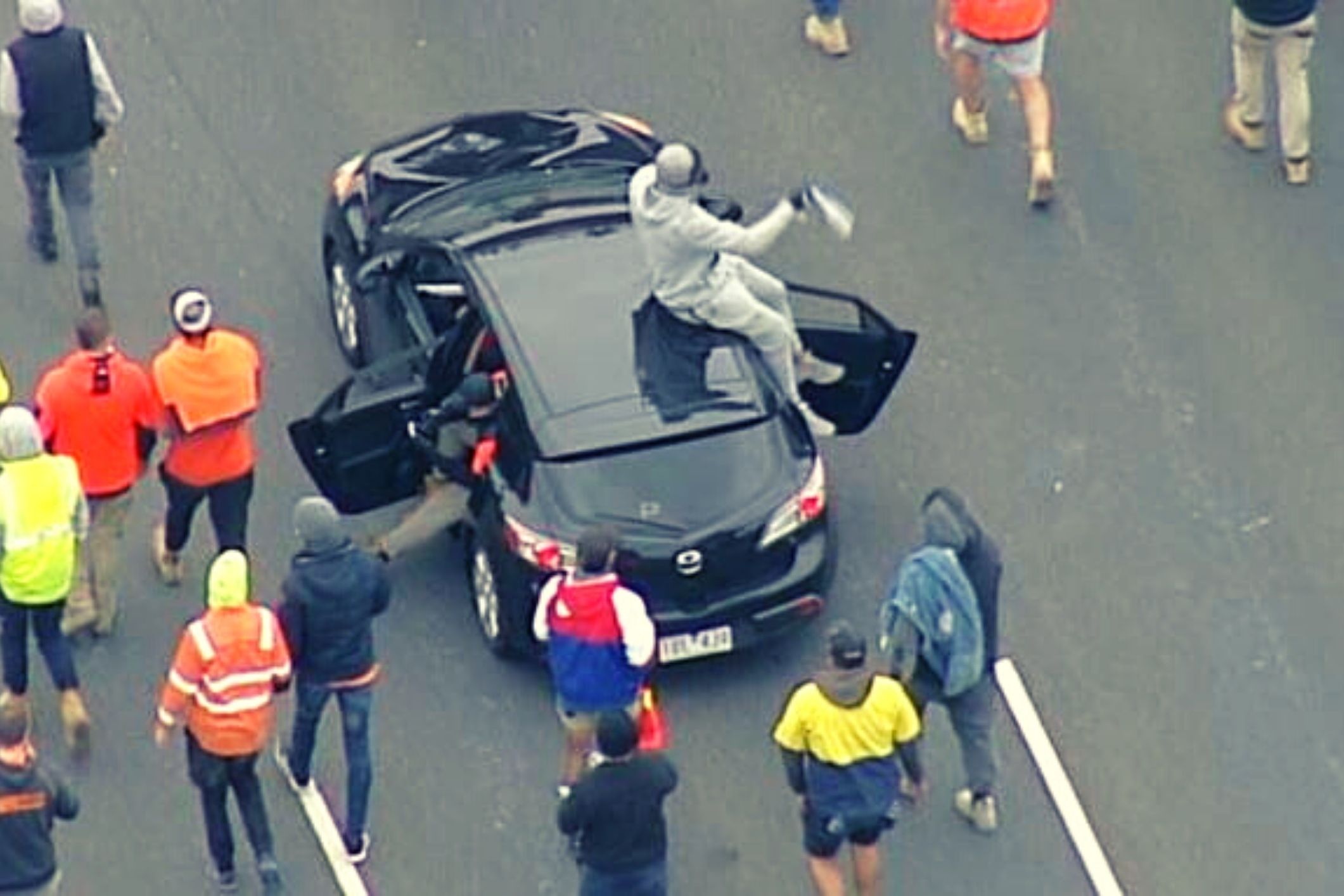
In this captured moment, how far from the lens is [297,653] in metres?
21.8

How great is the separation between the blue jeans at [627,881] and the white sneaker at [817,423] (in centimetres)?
357

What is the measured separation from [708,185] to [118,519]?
486 cm

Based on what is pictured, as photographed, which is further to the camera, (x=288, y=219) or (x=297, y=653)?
(x=288, y=219)

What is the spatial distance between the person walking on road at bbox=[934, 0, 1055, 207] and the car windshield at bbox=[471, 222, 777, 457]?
123 inches

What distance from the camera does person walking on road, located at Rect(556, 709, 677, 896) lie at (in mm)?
20828

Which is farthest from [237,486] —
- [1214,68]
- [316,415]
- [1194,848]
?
[1214,68]

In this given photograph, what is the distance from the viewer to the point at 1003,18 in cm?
2642

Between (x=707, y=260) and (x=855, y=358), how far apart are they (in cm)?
117

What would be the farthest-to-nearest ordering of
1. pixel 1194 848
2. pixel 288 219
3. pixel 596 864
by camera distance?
1. pixel 288 219
2. pixel 1194 848
3. pixel 596 864

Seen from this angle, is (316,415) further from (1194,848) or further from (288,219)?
(1194,848)

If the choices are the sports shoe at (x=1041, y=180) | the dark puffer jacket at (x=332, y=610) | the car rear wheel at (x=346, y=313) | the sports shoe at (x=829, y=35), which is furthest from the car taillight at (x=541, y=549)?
the sports shoe at (x=829, y=35)

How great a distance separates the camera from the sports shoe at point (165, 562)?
2416 centimetres

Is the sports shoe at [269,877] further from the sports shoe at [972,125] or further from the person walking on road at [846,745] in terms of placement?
the sports shoe at [972,125]

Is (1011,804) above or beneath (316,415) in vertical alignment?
beneath
